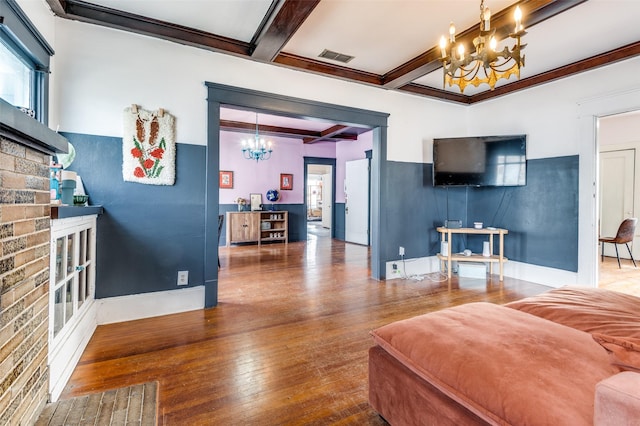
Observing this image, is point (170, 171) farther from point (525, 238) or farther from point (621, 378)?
point (525, 238)

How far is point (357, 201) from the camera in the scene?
7.62 m

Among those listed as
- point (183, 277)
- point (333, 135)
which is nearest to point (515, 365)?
point (183, 277)

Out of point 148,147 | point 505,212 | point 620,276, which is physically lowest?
point 620,276

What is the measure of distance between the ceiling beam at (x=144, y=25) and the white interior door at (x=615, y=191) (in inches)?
278

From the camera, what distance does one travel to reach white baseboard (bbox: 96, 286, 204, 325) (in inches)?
109

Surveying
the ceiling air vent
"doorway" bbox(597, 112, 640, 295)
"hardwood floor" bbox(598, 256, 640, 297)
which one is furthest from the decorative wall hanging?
"doorway" bbox(597, 112, 640, 295)

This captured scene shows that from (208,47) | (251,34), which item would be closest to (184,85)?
(208,47)

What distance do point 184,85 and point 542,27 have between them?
11.5ft

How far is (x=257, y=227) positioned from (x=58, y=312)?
5389 millimetres

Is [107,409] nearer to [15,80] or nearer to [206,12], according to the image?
[15,80]

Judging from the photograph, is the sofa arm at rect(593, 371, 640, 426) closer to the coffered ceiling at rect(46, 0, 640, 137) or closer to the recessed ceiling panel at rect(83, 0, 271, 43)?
the coffered ceiling at rect(46, 0, 640, 137)

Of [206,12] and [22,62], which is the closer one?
[22,62]

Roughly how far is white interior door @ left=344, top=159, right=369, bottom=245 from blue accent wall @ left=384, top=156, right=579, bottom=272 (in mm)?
2646

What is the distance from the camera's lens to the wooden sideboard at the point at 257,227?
23.2 ft
